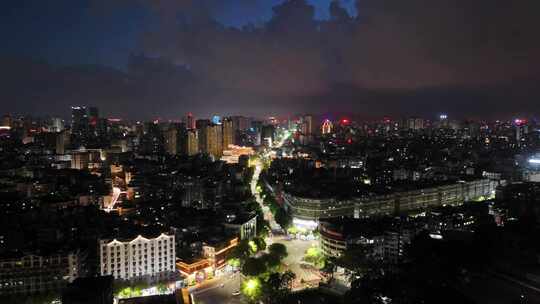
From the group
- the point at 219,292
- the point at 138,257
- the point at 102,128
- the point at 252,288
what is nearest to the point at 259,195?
the point at 138,257

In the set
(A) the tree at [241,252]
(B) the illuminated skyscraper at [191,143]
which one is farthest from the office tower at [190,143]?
(A) the tree at [241,252]

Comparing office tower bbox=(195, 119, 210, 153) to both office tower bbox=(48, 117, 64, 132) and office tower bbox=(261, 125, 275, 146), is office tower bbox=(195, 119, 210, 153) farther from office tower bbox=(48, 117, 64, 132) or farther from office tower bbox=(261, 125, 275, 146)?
office tower bbox=(48, 117, 64, 132)

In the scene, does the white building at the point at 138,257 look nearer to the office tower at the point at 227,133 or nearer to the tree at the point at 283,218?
the tree at the point at 283,218

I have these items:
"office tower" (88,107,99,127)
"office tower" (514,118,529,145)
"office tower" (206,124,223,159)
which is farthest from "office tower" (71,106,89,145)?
"office tower" (514,118,529,145)

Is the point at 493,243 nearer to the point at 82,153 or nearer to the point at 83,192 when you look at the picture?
the point at 83,192

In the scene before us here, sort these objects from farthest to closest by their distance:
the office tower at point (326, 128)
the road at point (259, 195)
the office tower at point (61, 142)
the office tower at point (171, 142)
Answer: the office tower at point (326, 128) → the office tower at point (171, 142) → the office tower at point (61, 142) → the road at point (259, 195)

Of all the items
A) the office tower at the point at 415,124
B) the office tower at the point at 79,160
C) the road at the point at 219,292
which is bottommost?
the road at the point at 219,292
